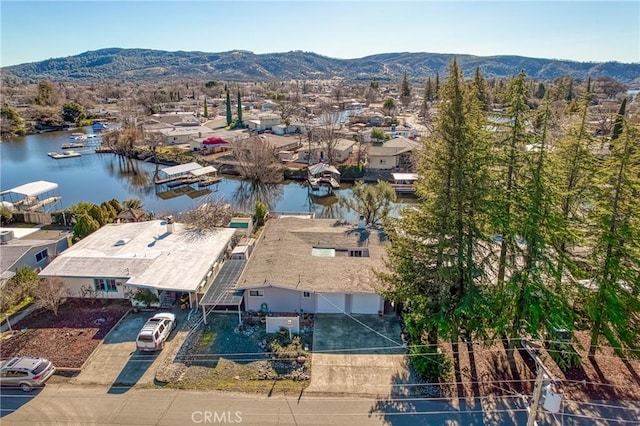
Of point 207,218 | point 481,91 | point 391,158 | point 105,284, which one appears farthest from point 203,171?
point 481,91

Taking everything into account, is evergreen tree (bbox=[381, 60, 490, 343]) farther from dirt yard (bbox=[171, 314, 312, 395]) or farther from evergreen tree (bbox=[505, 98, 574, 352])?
dirt yard (bbox=[171, 314, 312, 395])

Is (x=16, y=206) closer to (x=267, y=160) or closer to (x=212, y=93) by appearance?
(x=267, y=160)

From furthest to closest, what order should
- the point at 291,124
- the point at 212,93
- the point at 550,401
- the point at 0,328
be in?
1. the point at 212,93
2. the point at 291,124
3. the point at 0,328
4. the point at 550,401

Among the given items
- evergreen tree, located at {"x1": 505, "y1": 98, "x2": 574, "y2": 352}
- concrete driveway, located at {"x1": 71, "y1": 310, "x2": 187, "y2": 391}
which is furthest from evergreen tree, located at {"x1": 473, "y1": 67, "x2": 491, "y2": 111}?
concrete driveway, located at {"x1": 71, "y1": 310, "x2": 187, "y2": 391}

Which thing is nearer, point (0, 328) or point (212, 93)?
point (0, 328)

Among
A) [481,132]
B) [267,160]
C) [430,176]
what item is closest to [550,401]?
[430,176]

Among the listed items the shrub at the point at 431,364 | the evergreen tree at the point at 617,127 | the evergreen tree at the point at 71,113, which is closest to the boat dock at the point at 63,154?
the evergreen tree at the point at 71,113

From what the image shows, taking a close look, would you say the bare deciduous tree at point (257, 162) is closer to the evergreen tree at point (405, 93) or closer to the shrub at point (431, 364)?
the shrub at point (431, 364)
